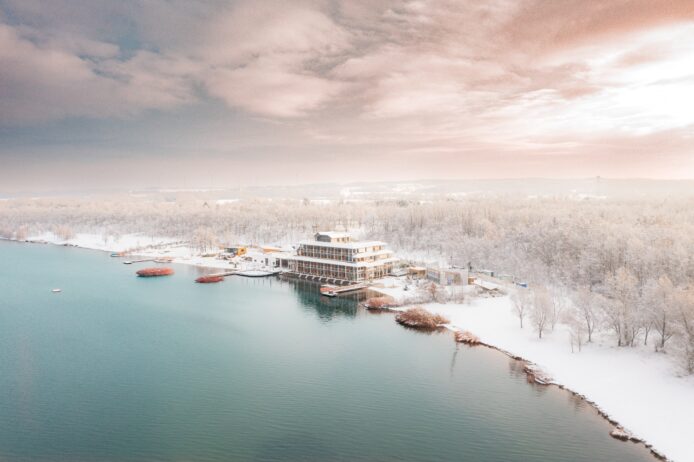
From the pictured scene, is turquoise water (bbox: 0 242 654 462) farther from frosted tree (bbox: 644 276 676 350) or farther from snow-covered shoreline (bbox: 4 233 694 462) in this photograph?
frosted tree (bbox: 644 276 676 350)

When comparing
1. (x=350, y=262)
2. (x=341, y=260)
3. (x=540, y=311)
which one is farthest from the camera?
(x=341, y=260)

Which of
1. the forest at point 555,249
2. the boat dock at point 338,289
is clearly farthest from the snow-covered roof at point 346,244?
the forest at point 555,249

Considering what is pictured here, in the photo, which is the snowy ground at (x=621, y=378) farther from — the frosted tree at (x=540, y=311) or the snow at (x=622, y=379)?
the frosted tree at (x=540, y=311)

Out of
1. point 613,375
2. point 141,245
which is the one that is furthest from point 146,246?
point 613,375

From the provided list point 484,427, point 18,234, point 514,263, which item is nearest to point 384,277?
point 514,263

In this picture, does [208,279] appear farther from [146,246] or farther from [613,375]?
[146,246]

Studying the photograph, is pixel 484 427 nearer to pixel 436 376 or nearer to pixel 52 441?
pixel 436 376
